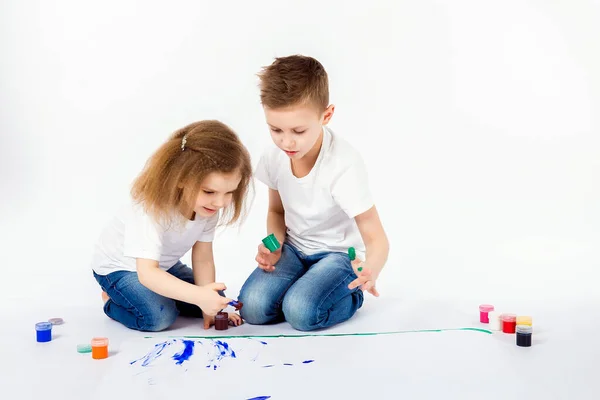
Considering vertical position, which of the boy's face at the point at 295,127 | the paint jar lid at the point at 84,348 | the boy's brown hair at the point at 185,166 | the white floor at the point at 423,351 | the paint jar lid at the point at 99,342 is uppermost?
the boy's face at the point at 295,127

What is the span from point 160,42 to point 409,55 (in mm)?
1145

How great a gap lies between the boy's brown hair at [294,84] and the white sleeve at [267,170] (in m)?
0.31

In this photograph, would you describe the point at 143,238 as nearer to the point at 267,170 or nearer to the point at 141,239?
A: the point at 141,239

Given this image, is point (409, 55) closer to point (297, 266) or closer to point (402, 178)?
point (402, 178)

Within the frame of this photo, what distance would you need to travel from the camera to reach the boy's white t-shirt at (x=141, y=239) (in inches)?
103

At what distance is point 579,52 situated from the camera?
4.21m

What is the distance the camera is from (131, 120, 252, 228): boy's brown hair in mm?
2555

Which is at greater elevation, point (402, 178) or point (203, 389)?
point (402, 178)

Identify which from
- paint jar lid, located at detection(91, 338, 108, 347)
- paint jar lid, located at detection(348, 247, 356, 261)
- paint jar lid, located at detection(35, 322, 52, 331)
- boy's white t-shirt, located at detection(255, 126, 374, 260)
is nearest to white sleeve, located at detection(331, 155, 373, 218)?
boy's white t-shirt, located at detection(255, 126, 374, 260)

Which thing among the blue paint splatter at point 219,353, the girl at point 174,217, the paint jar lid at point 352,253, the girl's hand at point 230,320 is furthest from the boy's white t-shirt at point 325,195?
the blue paint splatter at point 219,353

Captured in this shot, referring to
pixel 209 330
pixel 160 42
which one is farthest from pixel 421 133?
pixel 209 330

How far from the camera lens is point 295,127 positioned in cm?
266

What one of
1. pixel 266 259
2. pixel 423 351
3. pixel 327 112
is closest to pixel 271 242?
pixel 266 259

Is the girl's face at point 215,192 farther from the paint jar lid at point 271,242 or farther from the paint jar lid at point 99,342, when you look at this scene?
the paint jar lid at point 99,342
